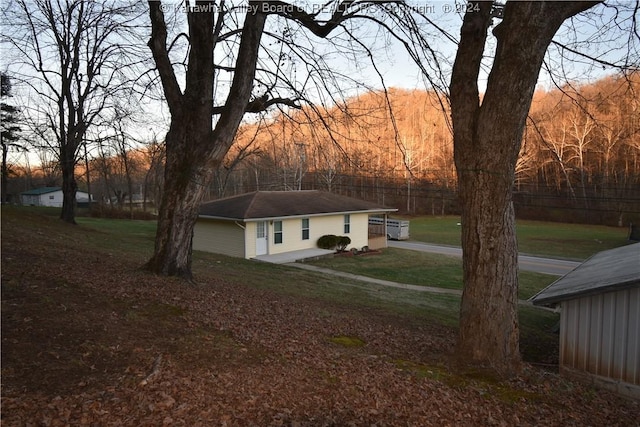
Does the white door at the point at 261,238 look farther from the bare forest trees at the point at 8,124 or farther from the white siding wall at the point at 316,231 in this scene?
the bare forest trees at the point at 8,124

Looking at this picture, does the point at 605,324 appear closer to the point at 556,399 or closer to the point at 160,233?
the point at 556,399

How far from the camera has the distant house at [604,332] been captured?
6125 millimetres

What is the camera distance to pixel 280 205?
75.9 ft

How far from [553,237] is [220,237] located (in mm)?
28280

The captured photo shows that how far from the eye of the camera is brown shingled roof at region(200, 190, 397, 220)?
21219 millimetres

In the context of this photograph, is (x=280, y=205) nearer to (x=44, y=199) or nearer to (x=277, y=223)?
(x=277, y=223)

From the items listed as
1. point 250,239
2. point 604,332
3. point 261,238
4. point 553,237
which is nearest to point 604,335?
point 604,332

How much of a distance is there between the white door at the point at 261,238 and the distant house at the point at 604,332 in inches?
617

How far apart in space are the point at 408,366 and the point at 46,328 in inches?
166

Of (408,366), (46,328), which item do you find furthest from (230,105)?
(408,366)

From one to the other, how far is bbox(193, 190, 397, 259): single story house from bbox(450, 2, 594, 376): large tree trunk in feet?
51.6

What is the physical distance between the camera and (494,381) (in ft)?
16.3

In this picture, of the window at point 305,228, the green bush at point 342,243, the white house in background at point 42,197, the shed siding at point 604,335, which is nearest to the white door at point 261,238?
the window at point 305,228

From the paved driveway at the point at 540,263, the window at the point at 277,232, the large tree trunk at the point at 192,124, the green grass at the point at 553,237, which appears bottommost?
the paved driveway at the point at 540,263
